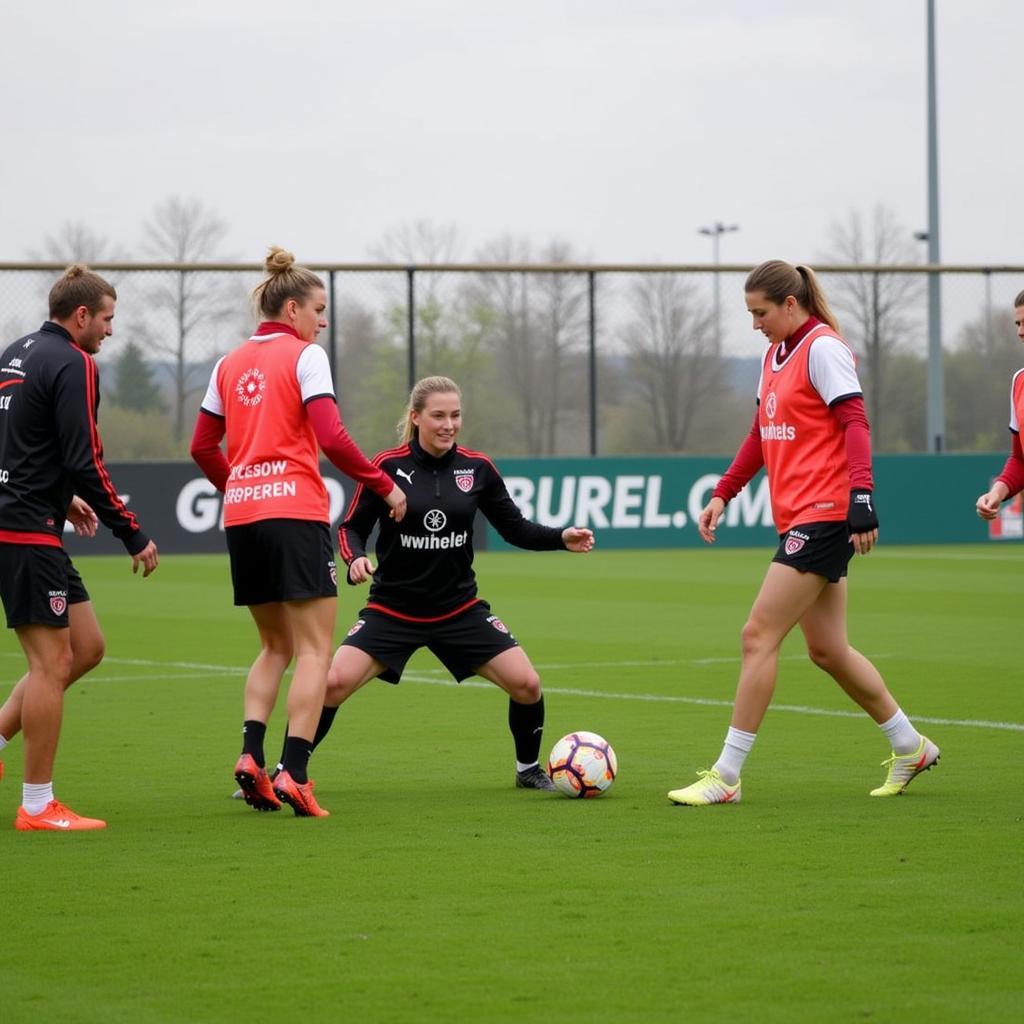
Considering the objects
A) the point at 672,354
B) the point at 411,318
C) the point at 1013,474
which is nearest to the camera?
the point at 1013,474

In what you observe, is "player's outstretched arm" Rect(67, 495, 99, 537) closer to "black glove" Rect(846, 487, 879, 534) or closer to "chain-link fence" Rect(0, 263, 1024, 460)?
"black glove" Rect(846, 487, 879, 534)

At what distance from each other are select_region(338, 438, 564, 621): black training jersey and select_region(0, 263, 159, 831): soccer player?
1.16 meters

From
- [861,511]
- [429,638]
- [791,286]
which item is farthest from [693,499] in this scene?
[861,511]

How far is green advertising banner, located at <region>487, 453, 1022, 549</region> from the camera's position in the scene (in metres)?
26.7

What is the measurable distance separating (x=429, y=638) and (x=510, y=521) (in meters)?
0.65

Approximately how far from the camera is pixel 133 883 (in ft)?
19.4

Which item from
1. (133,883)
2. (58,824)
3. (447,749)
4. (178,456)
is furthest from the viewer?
(178,456)

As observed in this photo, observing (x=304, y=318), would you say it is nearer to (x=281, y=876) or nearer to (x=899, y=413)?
(x=281, y=876)

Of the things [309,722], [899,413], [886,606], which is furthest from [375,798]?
[899,413]

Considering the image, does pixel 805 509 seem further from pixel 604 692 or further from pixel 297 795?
pixel 604 692

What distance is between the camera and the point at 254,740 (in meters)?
7.34

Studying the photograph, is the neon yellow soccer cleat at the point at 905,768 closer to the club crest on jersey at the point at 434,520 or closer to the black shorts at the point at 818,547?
the black shorts at the point at 818,547

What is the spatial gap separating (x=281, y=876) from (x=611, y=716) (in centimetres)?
426

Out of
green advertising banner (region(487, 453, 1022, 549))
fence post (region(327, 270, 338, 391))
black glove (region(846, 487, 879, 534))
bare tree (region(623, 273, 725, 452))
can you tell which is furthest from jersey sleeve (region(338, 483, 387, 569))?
bare tree (region(623, 273, 725, 452))
